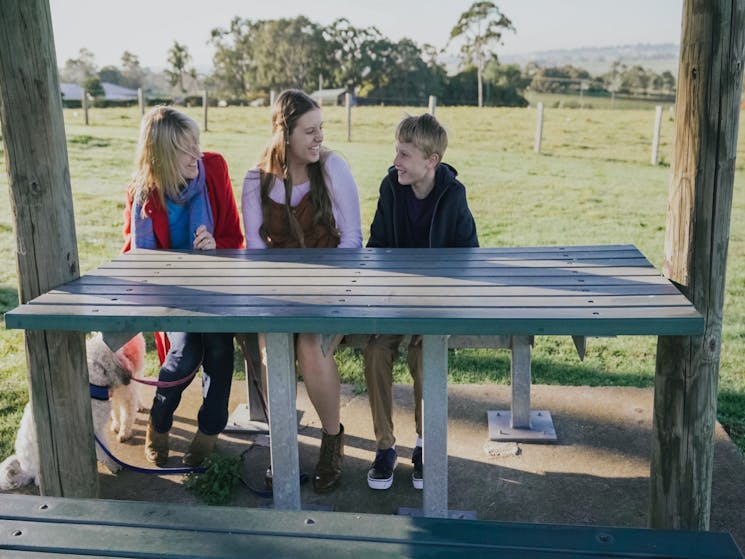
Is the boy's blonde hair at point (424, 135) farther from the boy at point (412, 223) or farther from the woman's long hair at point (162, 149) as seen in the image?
the woman's long hair at point (162, 149)

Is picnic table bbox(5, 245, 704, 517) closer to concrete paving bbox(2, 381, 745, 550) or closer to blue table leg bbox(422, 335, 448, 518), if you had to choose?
blue table leg bbox(422, 335, 448, 518)

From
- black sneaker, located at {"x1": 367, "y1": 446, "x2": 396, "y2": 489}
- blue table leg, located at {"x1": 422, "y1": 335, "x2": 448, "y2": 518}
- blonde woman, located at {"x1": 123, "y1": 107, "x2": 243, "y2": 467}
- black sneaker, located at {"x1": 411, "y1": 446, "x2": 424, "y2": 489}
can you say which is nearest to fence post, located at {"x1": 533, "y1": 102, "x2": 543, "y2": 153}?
blonde woman, located at {"x1": 123, "y1": 107, "x2": 243, "y2": 467}

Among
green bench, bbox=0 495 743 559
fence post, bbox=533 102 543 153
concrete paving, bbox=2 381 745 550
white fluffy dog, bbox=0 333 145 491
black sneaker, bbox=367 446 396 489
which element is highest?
fence post, bbox=533 102 543 153

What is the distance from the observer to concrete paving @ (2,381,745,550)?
3.09 metres

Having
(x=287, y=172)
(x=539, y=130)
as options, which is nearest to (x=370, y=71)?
(x=539, y=130)

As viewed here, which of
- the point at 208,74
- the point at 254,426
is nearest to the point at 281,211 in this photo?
the point at 254,426

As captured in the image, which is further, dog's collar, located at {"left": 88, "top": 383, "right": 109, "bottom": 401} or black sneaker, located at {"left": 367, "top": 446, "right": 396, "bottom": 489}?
dog's collar, located at {"left": 88, "top": 383, "right": 109, "bottom": 401}

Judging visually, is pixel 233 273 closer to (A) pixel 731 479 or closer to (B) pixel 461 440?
(B) pixel 461 440

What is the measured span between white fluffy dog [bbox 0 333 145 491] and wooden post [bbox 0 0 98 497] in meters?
0.13

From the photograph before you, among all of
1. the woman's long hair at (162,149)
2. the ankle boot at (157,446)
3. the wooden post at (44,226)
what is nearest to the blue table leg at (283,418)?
the wooden post at (44,226)

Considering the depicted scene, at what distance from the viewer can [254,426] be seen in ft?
12.4

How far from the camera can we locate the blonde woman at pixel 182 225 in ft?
10.8

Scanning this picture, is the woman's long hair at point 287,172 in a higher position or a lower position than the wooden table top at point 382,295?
higher

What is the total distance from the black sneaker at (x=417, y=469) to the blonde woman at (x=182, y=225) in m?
0.82
